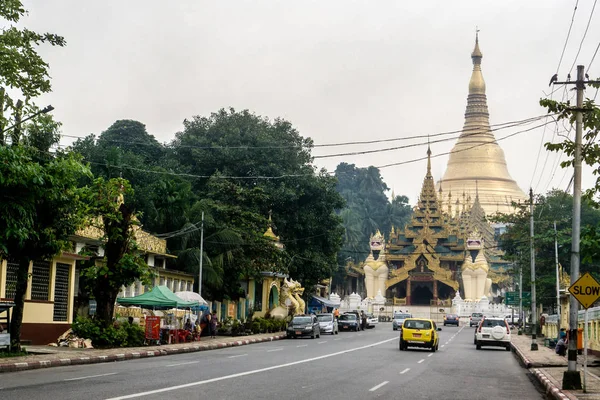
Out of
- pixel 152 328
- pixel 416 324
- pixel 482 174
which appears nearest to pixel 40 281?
pixel 152 328

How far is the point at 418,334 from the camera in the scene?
3484 centimetres

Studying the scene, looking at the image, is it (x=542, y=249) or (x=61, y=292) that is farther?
(x=542, y=249)

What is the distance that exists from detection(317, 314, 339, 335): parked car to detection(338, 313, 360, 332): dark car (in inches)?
313

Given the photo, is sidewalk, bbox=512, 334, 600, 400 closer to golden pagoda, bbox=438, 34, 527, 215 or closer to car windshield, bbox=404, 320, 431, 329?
car windshield, bbox=404, 320, 431, 329

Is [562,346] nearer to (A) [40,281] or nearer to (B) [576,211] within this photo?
(B) [576,211]

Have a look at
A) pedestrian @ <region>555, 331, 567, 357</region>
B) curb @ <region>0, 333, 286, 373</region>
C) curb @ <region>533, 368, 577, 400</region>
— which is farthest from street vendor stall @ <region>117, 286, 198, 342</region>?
curb @ <region>533, 368, 577, 400</region>

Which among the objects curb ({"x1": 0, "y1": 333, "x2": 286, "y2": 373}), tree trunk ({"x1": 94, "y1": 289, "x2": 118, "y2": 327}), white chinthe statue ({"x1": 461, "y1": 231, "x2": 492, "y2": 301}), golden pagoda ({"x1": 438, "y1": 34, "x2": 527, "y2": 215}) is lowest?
curb ({"x1": 0, "y1": 333, "x2": 286, "y2": 373})

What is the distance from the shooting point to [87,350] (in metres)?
29.1

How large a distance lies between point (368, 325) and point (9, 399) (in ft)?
202

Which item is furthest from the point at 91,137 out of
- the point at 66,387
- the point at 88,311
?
the point at 66,387

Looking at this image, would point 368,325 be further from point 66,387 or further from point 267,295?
point 66,387

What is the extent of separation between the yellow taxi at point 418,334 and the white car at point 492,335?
519 cm

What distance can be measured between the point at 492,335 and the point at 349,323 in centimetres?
2558

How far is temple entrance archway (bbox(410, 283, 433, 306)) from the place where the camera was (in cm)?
9962
